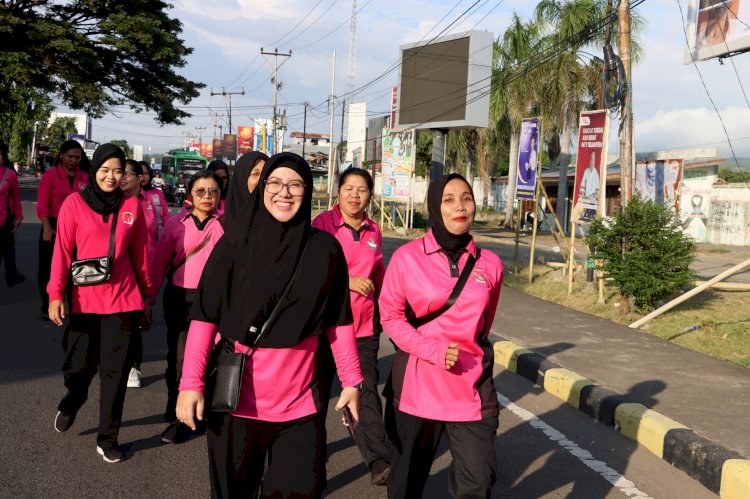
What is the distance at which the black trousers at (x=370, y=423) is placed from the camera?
15.3 ft

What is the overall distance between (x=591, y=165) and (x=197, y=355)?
1029cm

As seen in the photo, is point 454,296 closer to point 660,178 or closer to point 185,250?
point 185,250

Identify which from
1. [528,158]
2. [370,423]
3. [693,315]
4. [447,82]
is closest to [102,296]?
[370,423]

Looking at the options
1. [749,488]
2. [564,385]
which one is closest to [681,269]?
[564,385]

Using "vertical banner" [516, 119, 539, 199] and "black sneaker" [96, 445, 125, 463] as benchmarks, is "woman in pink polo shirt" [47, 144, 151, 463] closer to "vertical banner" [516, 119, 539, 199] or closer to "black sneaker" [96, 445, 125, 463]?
"black sneaker" [96, 445, 125, 463]

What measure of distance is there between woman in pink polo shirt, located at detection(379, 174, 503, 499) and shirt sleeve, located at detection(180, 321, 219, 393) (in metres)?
0.81

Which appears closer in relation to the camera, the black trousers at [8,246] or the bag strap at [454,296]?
the bag strap at [454,296]

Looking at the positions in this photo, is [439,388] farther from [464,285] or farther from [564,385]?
[564,385]

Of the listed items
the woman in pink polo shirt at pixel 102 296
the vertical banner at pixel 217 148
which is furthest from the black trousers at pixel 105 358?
the vertical banner at pixel 217 148

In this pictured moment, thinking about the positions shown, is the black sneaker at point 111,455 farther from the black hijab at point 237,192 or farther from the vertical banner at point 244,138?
the vertical banner at point 244,138

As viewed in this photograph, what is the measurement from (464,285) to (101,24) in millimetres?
31466

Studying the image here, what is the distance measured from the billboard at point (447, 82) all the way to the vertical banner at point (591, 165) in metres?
13.7

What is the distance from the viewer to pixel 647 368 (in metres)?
7.89

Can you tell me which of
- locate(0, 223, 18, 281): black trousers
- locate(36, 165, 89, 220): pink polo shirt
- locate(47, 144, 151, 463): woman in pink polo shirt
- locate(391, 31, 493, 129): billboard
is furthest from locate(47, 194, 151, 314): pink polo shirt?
locate(391, 31, 493, 129): billboard
